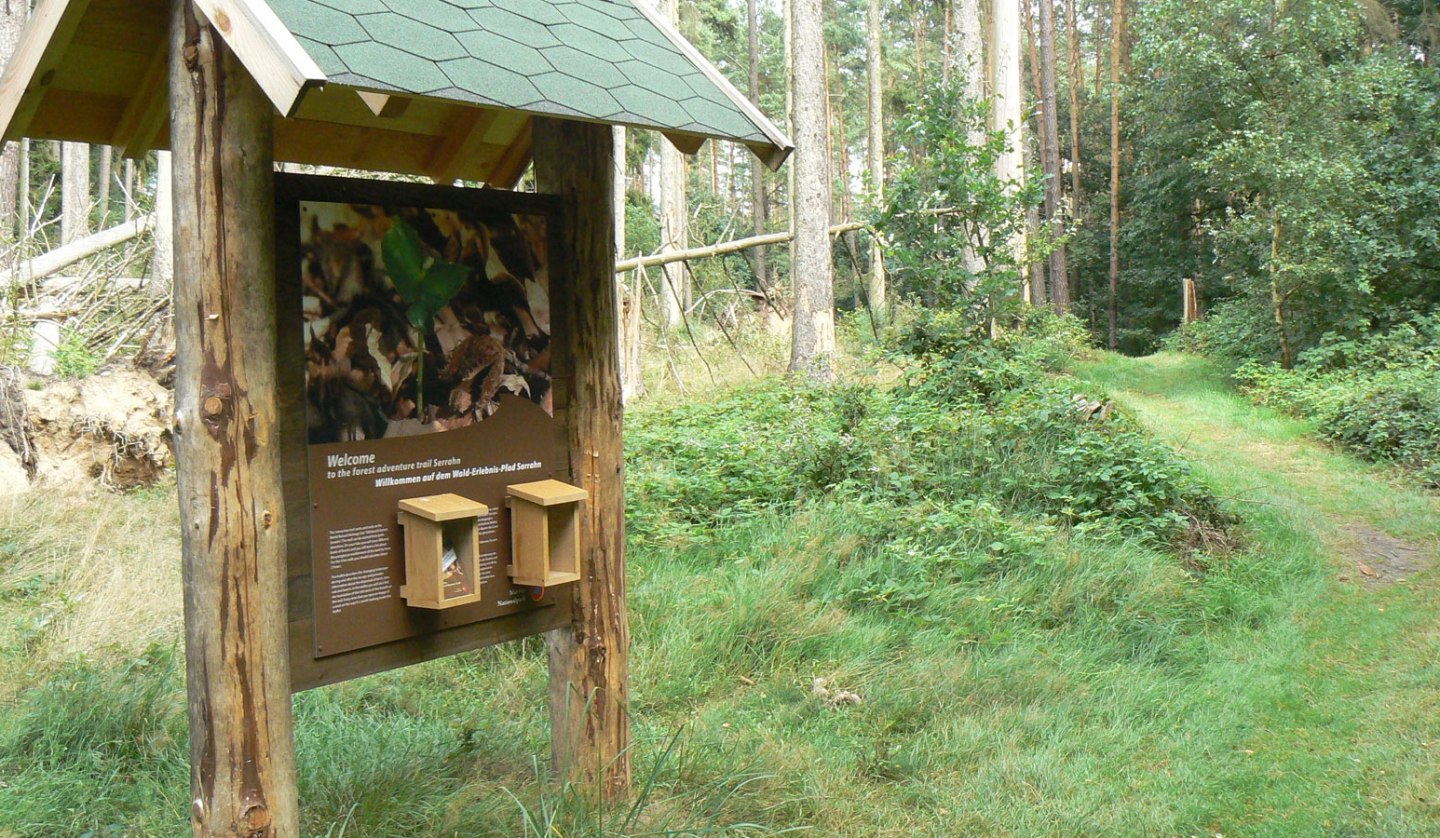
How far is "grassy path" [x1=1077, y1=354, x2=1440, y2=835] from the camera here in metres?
4.61

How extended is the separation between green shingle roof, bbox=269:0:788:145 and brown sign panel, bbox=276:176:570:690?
1.65 ft

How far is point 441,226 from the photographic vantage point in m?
3.53

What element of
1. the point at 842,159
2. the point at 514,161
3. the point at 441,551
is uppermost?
the point at 842,159

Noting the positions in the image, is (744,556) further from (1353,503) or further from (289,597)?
(1353,503)

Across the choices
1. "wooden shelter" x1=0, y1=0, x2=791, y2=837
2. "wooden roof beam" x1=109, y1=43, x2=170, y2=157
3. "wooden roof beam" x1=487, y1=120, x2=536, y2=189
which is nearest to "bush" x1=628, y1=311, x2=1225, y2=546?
"wooden roof beam" x1=487, y1=120, x2=536, y2=189

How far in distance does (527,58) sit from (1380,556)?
26.0 ft

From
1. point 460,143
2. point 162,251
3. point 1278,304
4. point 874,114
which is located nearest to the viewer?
point 460,143

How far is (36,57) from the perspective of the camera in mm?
3270

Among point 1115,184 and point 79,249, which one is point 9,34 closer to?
point 79,249

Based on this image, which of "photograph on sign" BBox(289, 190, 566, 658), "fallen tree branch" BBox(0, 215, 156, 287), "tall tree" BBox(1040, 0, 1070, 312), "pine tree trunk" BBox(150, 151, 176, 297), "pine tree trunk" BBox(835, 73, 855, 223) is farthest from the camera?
"pine tree trunk" BBox(835, 73, 855, 223)

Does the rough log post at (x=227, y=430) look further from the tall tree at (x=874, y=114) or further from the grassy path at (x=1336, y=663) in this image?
the tall tree at (x=874, y=114)

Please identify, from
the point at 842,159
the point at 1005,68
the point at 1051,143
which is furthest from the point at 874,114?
the point at 1005,68

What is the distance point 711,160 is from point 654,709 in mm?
42681

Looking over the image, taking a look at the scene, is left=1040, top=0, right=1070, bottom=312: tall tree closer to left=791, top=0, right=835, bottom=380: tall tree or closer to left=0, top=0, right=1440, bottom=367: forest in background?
left=0, top=0, right=1440, bottom=367: forest in background
